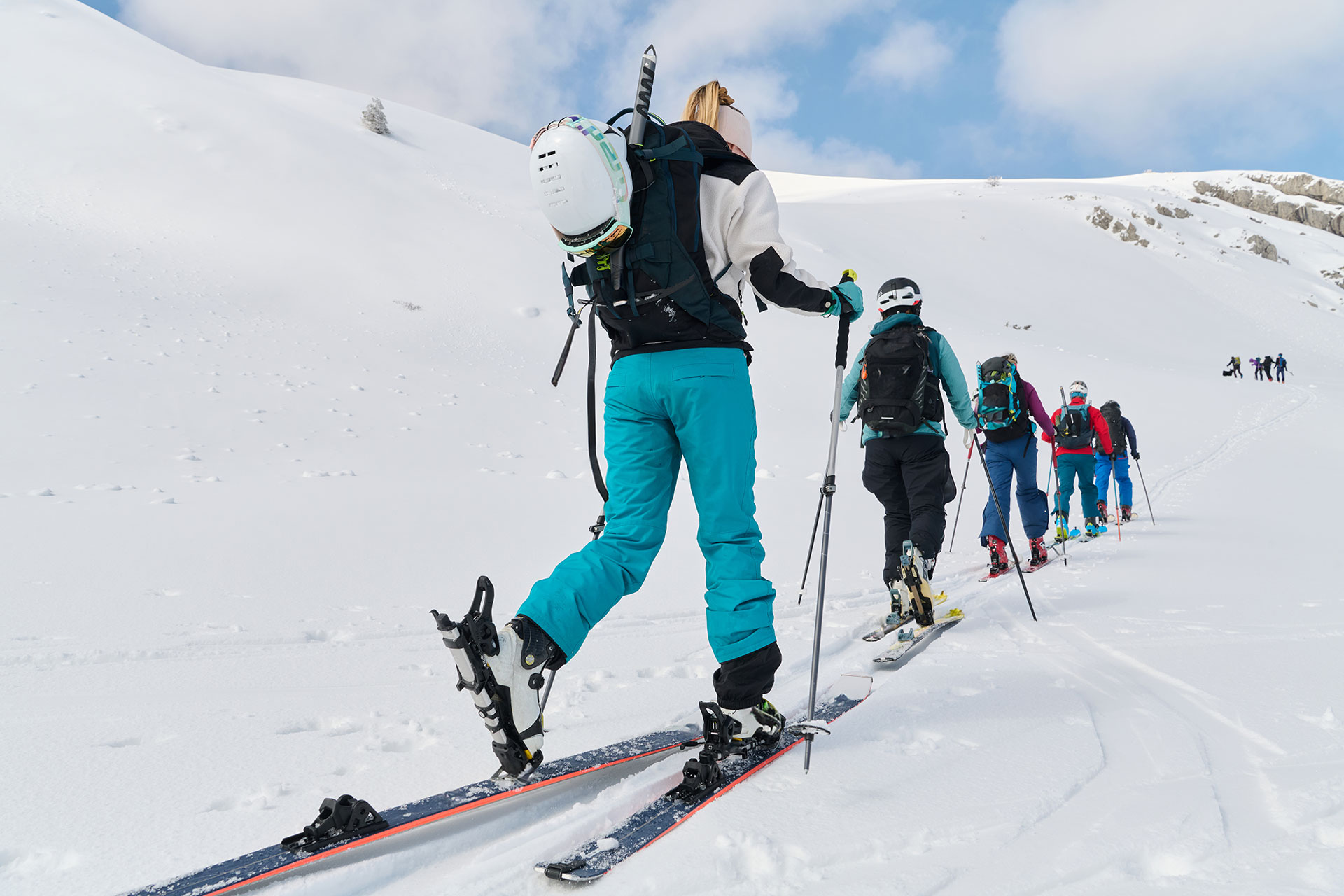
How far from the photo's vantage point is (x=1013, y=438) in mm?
6867

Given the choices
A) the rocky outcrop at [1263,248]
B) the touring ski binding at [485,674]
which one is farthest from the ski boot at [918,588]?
the rocky outcrop at [1263,248]

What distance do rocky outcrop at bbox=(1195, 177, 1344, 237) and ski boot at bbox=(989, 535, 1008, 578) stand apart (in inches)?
3235

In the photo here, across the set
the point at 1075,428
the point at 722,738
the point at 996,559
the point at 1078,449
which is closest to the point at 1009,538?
the point at 996,559

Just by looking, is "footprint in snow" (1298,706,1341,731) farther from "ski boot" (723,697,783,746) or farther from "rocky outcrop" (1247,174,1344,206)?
"rocky outcrop" (1247,174,1344,206)

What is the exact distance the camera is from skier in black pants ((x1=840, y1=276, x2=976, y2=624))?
4.46 metres

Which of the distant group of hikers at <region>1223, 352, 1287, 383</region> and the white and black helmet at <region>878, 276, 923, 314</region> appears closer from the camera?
the white and black helmet at <region>878, 276, 923, 314</region>

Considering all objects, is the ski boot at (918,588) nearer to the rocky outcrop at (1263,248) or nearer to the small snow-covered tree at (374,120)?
the small snow-covered tree at (374,120)

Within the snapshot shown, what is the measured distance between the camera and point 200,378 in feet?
32.5

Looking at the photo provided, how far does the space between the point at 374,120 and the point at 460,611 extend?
34.1 meters

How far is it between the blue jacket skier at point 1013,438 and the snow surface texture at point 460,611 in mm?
570

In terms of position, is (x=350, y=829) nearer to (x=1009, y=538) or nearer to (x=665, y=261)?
(x=665, y=261)

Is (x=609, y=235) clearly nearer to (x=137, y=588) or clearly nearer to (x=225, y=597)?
(x=225, y=597)

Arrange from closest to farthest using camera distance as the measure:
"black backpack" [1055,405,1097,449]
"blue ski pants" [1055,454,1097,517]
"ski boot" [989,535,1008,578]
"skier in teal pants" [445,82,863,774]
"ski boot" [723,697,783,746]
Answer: "skier in teal pants" [445,82,863,774] < "ski boot" [723,697,783,746] < "ski boot" [989,535,1008,578] < "black backpack" [1055,405,1097,449] < "blue ski pants" [1055,454,1097,517]

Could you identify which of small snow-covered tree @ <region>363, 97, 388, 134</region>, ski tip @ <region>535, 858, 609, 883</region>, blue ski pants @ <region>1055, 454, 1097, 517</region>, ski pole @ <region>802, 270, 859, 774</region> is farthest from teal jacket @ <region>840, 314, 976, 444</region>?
small snow-covered tree @ <region>363, 97, 388, 134</region>
